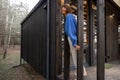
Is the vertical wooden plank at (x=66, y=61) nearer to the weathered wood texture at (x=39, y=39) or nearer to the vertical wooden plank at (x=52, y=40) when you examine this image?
the vertical wooden plank at (x=52, y=40)

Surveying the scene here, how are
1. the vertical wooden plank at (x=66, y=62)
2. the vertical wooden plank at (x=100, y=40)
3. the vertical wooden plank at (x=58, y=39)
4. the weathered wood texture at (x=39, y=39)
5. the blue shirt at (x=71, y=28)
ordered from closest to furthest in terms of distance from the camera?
the vertical wooden plank at (x=100, y=40) → the blue shirt at (x=71, y=28) → the vertical wooden plank at (x=66, y=62) → the vertical wooden plank at (x=58, y=39) → the weathered wood texture at (x=39, y=39)

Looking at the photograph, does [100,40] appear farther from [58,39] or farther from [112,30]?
[112,30]

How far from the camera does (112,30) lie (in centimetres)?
809

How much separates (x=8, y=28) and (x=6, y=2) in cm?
300

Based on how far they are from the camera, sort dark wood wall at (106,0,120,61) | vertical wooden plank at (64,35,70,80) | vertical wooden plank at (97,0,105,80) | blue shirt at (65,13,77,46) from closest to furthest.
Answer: vertical wooden plank at (97,0,105,80) → blue shirt at (65,13,77,46) → vertical wooden plank at (64,35,70,80) → dark wood wall at (106,0,120,61)

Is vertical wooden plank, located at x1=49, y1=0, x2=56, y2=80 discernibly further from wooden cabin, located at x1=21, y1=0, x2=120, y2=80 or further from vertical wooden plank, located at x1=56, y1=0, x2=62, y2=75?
vertical wooden plank, located at x1=56, y1=0, x2=62, y2=75

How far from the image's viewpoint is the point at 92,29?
255 inches

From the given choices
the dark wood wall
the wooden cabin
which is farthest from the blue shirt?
the dark wood wall

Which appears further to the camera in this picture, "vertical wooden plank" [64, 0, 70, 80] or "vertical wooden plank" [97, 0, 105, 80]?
"vertical wooden plank" [64, 0, 70, 80]

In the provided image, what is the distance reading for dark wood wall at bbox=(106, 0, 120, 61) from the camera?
25.1 feet

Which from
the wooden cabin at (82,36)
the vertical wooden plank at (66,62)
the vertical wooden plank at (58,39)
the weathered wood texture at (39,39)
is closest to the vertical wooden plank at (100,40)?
the wooden cabin at (82,36)

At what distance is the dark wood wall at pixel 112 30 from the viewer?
7645 mm

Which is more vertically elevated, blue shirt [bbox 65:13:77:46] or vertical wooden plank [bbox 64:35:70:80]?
blue shirt [bbox 65:13:77:46]

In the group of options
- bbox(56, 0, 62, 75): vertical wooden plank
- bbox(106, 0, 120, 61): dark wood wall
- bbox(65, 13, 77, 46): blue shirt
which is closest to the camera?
bbox(65, 13, 77, 46): blue shirt
